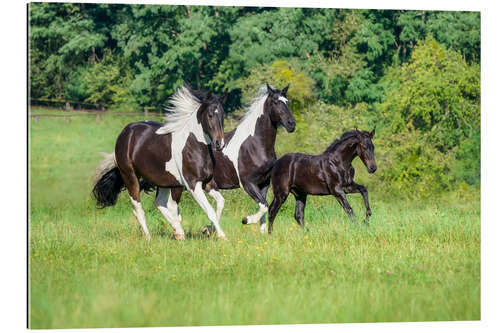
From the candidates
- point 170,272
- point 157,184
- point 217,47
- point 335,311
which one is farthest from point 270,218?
point 217,47

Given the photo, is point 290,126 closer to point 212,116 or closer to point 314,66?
point 212,116

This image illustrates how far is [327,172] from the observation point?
379 inches

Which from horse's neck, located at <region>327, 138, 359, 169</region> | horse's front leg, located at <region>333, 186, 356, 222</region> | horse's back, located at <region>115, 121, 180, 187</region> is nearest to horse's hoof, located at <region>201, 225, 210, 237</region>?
horse's back, located at <region>115, 121, 180, 187</region>

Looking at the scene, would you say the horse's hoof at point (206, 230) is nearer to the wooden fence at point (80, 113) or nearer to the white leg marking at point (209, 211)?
the white leg marking at point (209, 211)

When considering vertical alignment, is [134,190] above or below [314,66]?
below

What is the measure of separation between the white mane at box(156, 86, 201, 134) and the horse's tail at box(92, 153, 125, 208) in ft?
3.91

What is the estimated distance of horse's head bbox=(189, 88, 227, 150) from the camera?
866cm

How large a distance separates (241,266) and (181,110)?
2379 millimetres

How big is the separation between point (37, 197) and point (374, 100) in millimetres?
5383

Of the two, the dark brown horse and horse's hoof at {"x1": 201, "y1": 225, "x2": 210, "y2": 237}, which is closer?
horse's hoof at {"x1": 201, "y1": 225, "x2": 210, "y2": 237}

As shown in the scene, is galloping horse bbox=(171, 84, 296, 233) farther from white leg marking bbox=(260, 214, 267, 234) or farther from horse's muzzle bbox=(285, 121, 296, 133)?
horse's muzzle bbox=(285, 121, 296, 133)

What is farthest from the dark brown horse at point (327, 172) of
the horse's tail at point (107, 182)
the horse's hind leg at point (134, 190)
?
the horse's tail at point (107, 182)

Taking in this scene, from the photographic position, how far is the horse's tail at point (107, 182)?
393 inches

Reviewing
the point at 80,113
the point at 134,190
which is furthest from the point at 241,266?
the point at 80,113
